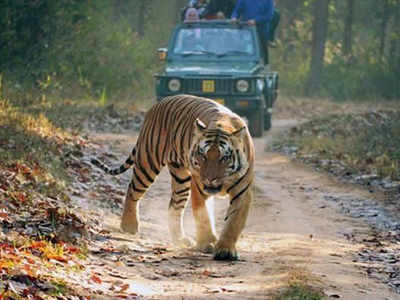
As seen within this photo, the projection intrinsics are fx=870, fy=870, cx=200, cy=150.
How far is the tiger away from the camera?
637 centimetres

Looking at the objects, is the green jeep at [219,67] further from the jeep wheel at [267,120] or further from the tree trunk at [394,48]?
the tree trunk at [394,48]

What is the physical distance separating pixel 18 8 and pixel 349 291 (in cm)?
1223

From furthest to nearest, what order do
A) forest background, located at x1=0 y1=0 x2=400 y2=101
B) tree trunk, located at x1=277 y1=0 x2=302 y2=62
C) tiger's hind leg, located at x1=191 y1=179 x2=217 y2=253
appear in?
tree trunk, located at x1=277 y1=0 x2=302 y2=62 → forest background, located at x1=0 y1=0 x2=400 y2=101 → tiger's hind leg, located at x1=191 y1=179 x2=217 y2=253

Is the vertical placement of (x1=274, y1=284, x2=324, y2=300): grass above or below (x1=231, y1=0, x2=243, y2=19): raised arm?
below

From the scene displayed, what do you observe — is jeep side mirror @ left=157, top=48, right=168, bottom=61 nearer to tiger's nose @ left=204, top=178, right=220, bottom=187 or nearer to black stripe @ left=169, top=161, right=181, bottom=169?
black stripe @ left=169, top=161, right=181, bottom=169

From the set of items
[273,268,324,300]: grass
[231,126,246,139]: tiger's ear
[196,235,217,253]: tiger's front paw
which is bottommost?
[196,235,217,253]: tiger's front paw

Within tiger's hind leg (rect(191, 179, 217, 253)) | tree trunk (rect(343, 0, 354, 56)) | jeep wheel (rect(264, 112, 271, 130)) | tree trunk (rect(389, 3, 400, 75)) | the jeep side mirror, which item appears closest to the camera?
tiger's hind leg (rect(191, 179, 217, 253))

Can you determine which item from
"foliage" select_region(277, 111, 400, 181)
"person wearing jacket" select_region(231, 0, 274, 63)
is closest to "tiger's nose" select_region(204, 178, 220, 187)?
"foliage" select_region(277, 111, 400, 181)

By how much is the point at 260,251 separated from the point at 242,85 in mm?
8021

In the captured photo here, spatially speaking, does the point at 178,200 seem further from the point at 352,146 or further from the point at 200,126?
the point at 352,146

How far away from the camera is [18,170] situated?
27.0 ft

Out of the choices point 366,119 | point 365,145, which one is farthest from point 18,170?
point 366,119

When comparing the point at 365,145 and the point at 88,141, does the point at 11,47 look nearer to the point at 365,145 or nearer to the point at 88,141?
the point at 88,141

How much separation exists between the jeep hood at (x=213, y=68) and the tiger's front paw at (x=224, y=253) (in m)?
8.39
